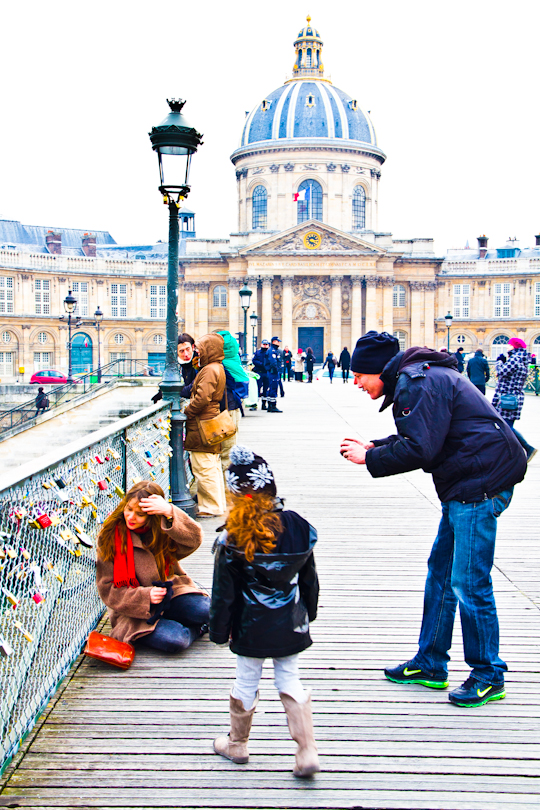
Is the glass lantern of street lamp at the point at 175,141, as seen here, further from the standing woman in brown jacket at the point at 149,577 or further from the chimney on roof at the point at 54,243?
the chimney on roof at the point at 54,243

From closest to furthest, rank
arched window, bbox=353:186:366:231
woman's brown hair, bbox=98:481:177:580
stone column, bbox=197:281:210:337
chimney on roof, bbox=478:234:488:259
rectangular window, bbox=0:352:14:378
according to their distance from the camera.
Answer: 1. woman's brown hair, bbox=98:481:177:580
2. rectangular window, bbox=0:352:14:378
3. stone column, bbox=197:281:210:337
4. arched window, bbox=353:186:366:231
5. chimney on roof, bbox=478:234:488:259

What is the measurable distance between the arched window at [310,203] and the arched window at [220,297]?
337 inches

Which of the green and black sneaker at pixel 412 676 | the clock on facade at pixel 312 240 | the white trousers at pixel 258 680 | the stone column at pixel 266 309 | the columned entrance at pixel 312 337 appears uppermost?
the clock on facade at pixel 312 240

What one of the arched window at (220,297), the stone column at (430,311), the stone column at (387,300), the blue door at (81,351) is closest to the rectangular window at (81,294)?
the blue door at (81,351)

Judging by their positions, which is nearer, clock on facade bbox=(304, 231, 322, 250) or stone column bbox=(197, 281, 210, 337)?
clock on facade bbox=(304, 231, 322, 250)

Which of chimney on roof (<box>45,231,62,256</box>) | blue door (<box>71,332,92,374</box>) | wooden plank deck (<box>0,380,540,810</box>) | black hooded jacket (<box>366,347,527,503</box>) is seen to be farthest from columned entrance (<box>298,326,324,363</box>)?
black hooded jacket (<box>366,347,527,503</box>)

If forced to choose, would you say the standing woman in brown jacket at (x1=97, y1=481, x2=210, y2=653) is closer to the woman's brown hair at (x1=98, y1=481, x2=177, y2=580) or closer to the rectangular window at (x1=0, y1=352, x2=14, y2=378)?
the woman's brown hair at (x1=98, y1=481, x2=177, y2=580)

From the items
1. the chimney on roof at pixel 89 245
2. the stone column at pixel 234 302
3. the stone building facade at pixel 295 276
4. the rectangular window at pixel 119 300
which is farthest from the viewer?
the chimney on roof at pixel 89 245

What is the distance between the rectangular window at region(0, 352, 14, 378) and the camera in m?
64.8

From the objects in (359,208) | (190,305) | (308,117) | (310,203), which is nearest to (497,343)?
(359,208)

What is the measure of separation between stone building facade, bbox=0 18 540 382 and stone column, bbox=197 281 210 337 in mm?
106

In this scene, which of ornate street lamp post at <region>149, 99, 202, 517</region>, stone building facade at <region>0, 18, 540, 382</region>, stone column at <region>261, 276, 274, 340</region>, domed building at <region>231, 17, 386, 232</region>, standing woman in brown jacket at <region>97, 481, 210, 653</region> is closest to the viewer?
standing woman in brown jacket at <region>97, 481, 210, 653</region>

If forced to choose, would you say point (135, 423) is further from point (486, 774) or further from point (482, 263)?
point (482, 263)

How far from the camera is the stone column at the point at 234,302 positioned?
65750mm
